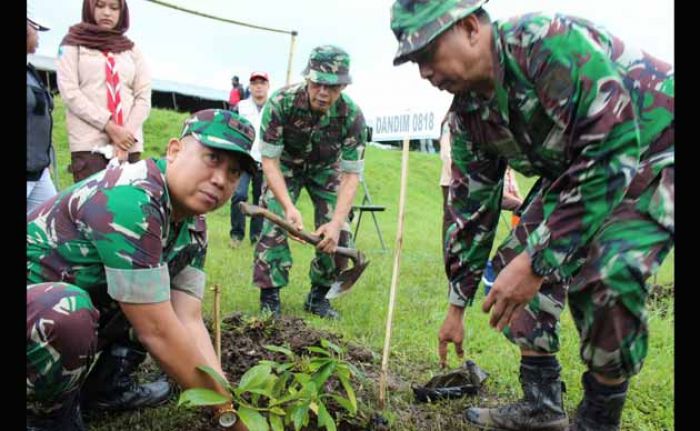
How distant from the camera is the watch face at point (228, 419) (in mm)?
1898

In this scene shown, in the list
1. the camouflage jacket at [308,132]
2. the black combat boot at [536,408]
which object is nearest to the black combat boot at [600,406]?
the black combat boot at [536,408]

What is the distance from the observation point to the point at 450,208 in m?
2.65

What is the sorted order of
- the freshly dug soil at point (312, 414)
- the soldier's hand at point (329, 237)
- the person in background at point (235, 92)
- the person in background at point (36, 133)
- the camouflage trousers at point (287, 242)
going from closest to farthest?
the freshly dug soil at point (312, 414)
the person in background at point (36, 133)
the soldier's hand at point (329, 237)
the camouflage trousers at point (287, 242)
the person in background at point (235, 92)

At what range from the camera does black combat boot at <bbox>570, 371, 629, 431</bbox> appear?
7.16 feet

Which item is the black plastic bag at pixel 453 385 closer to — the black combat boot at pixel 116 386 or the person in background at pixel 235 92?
the black combat boot at pixel 116 386

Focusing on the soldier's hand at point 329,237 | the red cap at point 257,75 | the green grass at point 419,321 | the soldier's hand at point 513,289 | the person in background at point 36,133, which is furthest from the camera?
the red cap at point 257,75

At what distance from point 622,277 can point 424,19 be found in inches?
40.3

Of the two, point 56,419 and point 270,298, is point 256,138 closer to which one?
point 270,298

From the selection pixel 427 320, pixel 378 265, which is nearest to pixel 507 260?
pixel 427 320

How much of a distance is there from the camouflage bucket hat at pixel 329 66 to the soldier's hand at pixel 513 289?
2.49 metres

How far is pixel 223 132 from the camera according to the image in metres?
2.10

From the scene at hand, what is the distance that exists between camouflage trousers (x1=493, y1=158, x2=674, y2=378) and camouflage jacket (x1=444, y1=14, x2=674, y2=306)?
0.06 meters

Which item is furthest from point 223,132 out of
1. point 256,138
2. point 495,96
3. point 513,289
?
point 256,138
